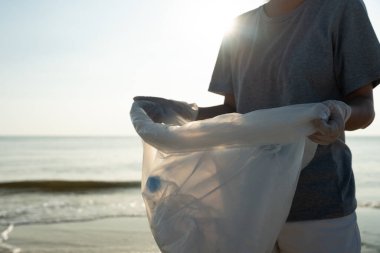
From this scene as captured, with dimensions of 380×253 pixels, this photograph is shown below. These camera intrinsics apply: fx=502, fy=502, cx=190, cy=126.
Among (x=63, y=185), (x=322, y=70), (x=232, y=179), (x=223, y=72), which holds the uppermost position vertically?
(x=322, y=70)

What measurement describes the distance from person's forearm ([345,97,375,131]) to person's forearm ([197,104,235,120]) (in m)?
0.60

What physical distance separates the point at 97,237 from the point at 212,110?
5375 millimetres

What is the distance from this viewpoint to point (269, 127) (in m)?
1.37

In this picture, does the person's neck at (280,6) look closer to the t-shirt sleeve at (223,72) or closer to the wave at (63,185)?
the t-shirt sleeve at (223,72)

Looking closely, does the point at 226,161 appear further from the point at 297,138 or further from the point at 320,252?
the point at 320,252

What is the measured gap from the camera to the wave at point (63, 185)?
1432 centimetres

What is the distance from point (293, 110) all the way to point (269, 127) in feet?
0.27

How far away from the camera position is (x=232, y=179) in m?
1.44

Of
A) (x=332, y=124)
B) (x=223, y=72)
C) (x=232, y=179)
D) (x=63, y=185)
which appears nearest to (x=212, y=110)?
(x=223, y=72)

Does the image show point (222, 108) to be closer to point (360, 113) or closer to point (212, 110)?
point (212, 110)

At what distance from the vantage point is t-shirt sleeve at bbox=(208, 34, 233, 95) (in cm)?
203

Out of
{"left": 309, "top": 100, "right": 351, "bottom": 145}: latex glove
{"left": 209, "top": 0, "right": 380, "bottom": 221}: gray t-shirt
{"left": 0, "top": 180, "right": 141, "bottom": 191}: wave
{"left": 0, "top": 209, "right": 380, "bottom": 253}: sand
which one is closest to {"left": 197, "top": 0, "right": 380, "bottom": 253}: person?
{"left": 209, "top": 0, "right": 380, "bottom": 221}: gray t-shirt

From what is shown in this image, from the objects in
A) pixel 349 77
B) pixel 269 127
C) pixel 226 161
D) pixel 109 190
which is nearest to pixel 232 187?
pixel 226 161

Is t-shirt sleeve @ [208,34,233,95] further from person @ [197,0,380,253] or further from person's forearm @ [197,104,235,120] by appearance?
person @ [197,0,380,253]
